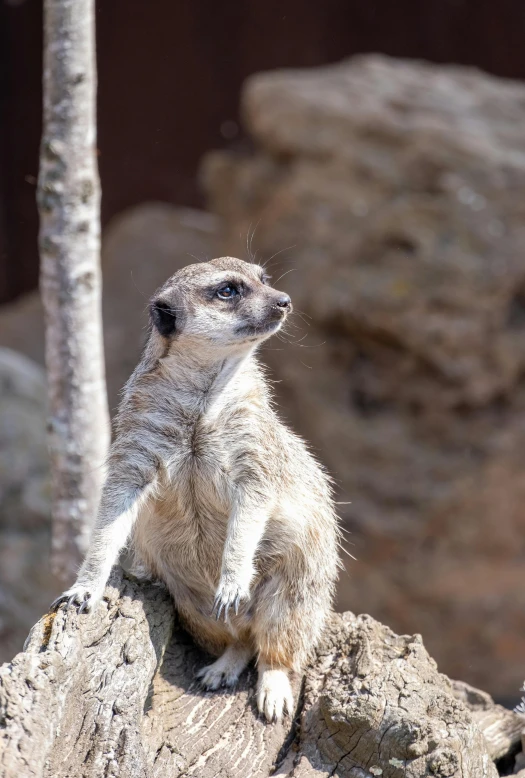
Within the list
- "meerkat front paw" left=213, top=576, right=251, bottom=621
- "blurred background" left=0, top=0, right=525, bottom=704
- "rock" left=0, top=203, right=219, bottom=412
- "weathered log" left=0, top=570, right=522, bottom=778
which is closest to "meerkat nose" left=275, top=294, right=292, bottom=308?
"meerkat front paw" left=213, top=576, right=251, bottom=621

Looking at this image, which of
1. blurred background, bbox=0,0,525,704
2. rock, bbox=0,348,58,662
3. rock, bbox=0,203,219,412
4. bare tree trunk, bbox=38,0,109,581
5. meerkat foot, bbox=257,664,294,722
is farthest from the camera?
rock, bbox=0,203,219,412

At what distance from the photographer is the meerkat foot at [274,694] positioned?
2684mm

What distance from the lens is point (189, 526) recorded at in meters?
2.78

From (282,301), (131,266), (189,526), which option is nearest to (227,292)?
(282,301)

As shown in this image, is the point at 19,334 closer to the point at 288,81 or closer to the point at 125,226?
the point at 125,226

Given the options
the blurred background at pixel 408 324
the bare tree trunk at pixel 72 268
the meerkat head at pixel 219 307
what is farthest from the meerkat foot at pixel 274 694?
the blurred background at pixel 408 324

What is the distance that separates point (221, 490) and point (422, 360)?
156 inches

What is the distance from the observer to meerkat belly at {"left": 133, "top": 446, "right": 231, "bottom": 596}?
271cm

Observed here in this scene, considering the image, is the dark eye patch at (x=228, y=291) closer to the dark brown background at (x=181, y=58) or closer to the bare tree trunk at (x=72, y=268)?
the bare tree trunk at (x=72, y=268)

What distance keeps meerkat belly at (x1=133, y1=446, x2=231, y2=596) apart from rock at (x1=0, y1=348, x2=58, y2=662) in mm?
2371

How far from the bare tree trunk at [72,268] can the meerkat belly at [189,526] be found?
3.25 feet

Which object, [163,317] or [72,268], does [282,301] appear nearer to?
[163,317]

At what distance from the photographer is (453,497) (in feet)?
21.2

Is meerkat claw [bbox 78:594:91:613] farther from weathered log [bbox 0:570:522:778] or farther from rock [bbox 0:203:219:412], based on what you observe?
rock [bbox 0:203:219:412]
